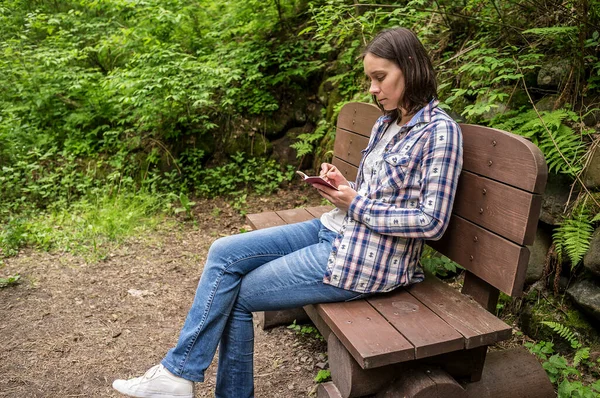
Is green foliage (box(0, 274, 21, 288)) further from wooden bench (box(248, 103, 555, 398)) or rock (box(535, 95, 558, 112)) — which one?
rock (box(535, 95, 558, 112))

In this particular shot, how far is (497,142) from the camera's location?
217 centimetres

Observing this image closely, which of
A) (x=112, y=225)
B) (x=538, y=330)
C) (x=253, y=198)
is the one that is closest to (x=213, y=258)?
(x=538, y=330)

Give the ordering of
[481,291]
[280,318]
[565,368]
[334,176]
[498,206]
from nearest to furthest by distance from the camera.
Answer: [498,206] → [481,291] → [334,176] → [565,368] → [280,318]

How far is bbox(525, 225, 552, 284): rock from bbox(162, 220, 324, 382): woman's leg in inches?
60.3

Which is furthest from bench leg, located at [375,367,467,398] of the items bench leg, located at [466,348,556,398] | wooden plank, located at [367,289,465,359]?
bench leg, located at [466,348,556,398]

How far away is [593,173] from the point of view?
9.04ft

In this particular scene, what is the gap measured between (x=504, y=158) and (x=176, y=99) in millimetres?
4382

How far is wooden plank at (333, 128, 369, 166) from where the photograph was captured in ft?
→ 11.0

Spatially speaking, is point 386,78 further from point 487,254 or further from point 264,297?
point 264,297

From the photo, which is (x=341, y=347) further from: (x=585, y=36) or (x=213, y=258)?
(x=585, y=36)

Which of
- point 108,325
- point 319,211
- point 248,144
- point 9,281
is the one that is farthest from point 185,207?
point 319,211

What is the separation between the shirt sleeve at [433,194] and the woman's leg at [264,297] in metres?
0.35

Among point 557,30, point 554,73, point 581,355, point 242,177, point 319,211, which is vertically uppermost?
point 557,30

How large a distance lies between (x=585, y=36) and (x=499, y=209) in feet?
5.72
